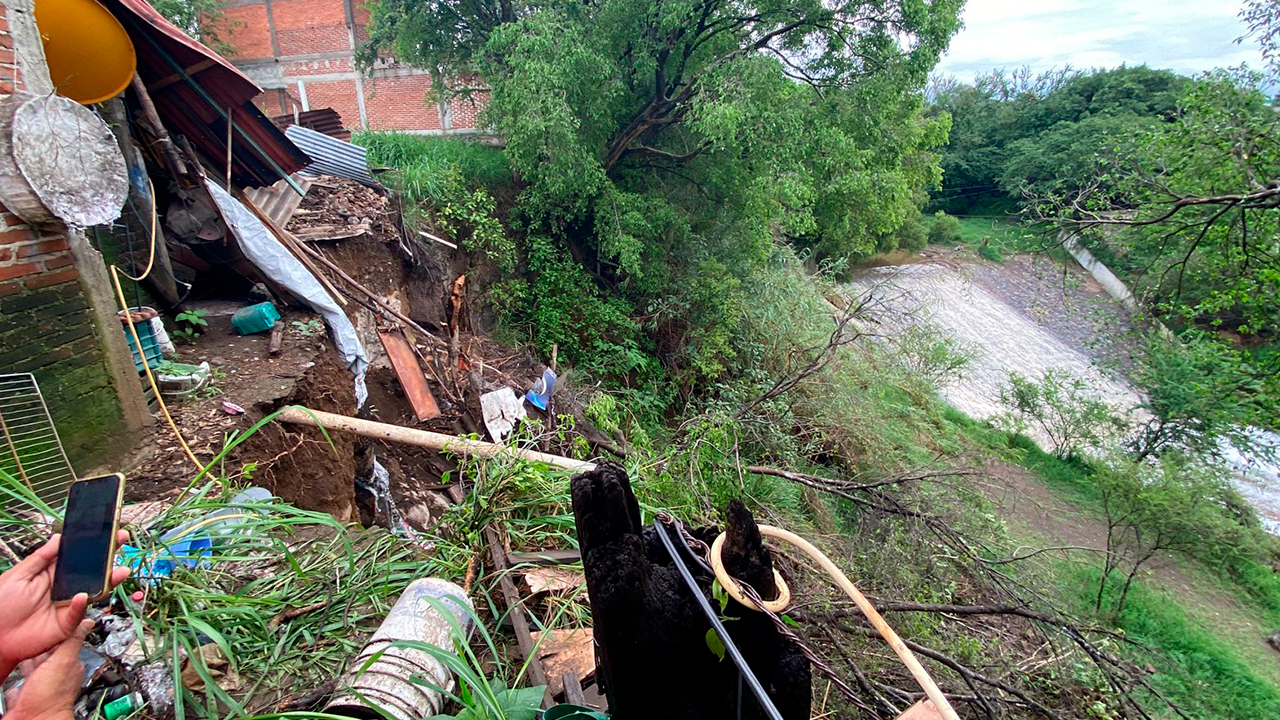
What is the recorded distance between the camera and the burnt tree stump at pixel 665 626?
3.64 ft

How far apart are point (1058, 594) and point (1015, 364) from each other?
11.6 metres

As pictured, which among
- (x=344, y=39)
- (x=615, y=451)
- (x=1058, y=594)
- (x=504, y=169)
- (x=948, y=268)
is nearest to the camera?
(x=1058, y=594)

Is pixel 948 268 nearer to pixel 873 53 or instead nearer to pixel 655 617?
pixel 873 53

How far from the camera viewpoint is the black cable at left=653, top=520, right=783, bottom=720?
91 cm

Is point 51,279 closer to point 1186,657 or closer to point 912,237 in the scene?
point 1186,657

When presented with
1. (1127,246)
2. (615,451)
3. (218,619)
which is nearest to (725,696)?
(218,619)

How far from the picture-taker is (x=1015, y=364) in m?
14.2

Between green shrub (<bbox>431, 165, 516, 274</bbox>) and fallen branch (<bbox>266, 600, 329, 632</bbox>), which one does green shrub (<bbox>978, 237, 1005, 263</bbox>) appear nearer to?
green shrub (<bbox>431, 165, 516, 274</bbox>)

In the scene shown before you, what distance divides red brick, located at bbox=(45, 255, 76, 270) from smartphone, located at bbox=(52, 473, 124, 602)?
6.44 ft

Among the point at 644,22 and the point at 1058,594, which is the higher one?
the point at 644,22

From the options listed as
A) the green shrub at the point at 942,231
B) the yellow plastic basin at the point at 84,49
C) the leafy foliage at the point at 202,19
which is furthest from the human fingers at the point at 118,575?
the green shrub at the point at 942,231

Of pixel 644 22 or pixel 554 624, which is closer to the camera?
pixel 554 624

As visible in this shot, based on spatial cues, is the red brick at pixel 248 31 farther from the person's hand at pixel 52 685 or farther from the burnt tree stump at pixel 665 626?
the burnt tree stump at pixel 665 626

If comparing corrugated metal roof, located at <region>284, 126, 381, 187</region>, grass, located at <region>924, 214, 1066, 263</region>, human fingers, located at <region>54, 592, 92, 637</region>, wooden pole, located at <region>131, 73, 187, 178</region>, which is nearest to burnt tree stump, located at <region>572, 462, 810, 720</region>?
human fingers, located at <region>54, 592, 92, 637</region>
